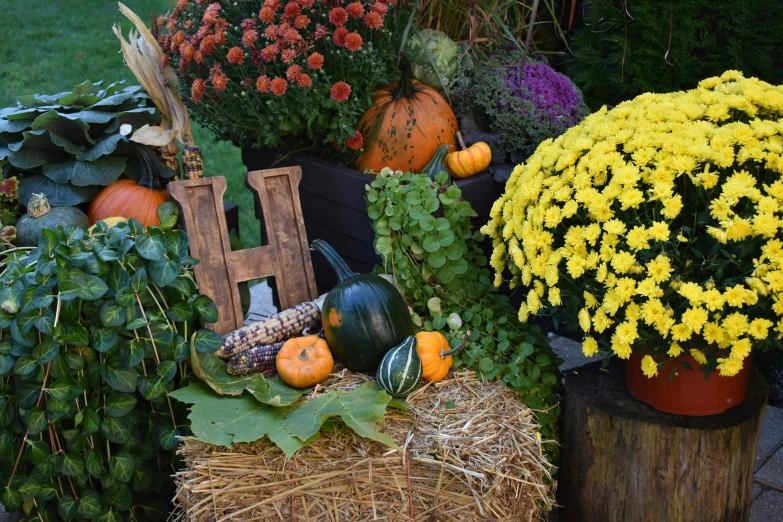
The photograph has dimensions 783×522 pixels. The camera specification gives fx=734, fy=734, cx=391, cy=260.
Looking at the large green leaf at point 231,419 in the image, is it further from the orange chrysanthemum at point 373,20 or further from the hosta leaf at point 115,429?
the orange chrysanthemum at point 373,20

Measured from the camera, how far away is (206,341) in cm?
208

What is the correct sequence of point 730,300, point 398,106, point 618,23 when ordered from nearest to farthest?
point 730,300, point 398,106, point 618,23

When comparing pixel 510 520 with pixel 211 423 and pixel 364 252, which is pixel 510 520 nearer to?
pixel 211 423

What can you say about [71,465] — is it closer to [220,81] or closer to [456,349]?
[456,349]

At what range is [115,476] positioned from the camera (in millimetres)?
2049

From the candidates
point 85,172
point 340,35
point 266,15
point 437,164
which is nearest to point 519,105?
point 437,164

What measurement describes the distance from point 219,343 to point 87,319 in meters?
0.36

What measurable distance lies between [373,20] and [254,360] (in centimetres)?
120

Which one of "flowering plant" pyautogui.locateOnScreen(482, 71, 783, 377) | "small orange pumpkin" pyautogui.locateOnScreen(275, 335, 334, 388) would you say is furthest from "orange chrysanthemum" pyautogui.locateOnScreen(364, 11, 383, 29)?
"small orange pumpkin" pyautogui.locateOnScreen(275, 335, 334, 388)

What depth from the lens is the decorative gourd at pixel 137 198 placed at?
262 cm

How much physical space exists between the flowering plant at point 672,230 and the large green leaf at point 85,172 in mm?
1534

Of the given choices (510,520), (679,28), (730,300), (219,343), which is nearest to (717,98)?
(730,300)

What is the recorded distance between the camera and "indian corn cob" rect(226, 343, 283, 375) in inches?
86.0

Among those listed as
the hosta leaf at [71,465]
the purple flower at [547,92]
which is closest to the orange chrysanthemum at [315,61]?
the purple flower at [547,92]
